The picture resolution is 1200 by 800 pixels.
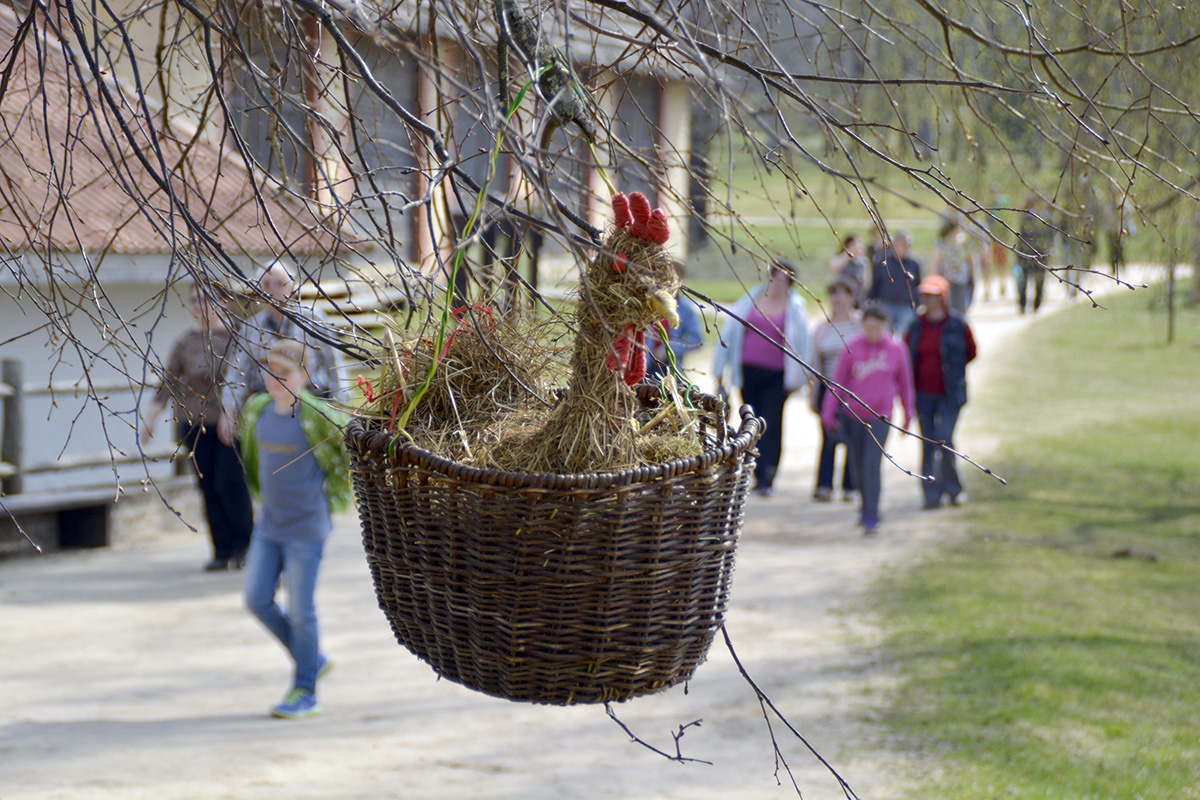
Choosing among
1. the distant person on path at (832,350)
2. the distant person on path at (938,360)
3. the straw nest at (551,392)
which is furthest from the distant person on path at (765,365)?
the straw nest at (551,392)

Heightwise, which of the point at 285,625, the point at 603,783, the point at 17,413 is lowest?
the point at 603,783

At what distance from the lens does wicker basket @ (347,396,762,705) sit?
7.32 feet

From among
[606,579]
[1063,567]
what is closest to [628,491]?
[606,579]

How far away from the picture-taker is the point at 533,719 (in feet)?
19.8

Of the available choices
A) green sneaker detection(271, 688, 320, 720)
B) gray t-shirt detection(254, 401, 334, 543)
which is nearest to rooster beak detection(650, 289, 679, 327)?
gray t-shirt detection(254, 401, 334, 543)

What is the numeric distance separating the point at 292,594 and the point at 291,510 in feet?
1.32

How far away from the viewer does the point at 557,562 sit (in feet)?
7.41

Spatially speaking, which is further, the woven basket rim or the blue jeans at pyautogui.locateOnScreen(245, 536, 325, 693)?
the blue jeans at pyautogui.locateOnScreen(245, 536, 325, 693)

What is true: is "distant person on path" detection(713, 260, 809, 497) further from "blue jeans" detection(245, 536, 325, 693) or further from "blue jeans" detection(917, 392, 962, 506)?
"blue jeans" detection(245, 536, 325, 693)

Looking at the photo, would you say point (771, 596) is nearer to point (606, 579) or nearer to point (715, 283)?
point (606, 579)

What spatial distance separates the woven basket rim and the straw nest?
57 mm

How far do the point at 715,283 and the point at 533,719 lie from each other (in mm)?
28206

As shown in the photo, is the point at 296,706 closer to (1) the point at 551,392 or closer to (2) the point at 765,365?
(1) the point at 551,392

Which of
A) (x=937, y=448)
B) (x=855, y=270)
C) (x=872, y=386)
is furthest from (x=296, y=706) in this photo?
(x=855, y=270)
